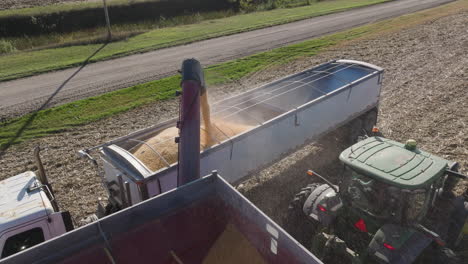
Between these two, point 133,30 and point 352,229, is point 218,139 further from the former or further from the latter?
point 133,30

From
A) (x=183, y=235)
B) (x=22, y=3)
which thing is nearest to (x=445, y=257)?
(x=183, y=235)

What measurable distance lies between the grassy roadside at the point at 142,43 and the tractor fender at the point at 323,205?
770 inches

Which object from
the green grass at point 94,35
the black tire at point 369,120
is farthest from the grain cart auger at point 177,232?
the green grass at point 94,35

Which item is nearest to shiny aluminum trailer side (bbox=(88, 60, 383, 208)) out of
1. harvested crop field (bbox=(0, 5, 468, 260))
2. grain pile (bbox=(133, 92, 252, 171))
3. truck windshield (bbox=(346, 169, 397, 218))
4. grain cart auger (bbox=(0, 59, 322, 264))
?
grain pile (bbox=(133, 92, 252, 171))

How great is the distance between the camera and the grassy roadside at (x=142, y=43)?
22.1 meters

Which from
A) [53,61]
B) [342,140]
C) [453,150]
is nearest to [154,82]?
[53,61]

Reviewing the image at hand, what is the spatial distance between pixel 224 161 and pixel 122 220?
358 cm

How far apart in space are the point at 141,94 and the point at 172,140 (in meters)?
9.61

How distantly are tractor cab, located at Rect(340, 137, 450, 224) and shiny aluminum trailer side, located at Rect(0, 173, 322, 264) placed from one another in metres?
2.33

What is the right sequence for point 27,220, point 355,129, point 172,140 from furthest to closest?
point 355,129 → point 172,140 → point 27,220

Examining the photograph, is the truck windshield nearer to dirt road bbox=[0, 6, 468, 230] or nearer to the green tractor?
the green tractor

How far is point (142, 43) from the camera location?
26516mm

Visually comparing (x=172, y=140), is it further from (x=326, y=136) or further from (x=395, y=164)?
(x=326, y=136)

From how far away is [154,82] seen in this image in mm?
18562
